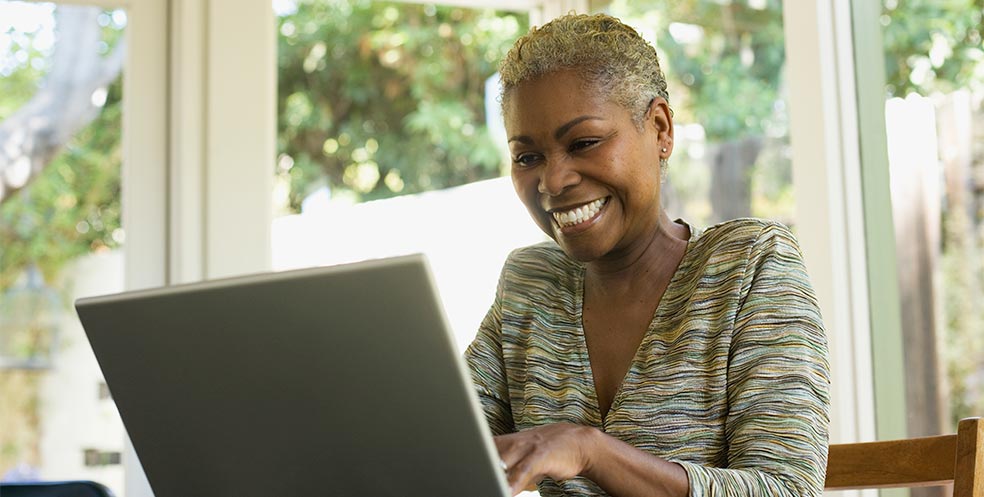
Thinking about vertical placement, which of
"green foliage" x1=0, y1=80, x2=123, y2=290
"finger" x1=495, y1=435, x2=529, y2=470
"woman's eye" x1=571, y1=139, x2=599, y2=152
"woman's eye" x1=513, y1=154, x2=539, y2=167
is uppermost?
"green foliage" x1=0, y1=80, x2=123, y2=290

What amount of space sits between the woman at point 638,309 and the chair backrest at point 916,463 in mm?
Answer: 142

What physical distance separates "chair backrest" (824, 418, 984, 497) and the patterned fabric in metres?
0.14

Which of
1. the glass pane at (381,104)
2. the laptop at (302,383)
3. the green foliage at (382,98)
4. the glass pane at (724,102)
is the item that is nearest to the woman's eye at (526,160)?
the laptop at (302,383)

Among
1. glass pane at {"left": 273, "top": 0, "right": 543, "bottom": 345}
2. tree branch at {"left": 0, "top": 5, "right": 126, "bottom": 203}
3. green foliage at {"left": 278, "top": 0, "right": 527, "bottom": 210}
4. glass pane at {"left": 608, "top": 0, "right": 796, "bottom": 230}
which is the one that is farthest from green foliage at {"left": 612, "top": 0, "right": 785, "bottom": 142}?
tree branch at {"left": 0, "top": 5, "right": 126, "bottom": 203}

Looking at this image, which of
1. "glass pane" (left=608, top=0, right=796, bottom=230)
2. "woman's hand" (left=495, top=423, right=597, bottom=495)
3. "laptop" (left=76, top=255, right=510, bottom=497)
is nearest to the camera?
"laptop" (left=76, top=255, right=510, bottom=497)

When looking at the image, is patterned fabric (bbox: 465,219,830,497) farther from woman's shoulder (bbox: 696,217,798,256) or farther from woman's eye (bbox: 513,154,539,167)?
woman's eye (bbox: 513,154,539,167)

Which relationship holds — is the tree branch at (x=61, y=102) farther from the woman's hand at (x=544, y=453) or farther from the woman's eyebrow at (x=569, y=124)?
the woman's hand at (x=544, y=453)

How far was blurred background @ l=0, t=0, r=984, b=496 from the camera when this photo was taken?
2207 mm

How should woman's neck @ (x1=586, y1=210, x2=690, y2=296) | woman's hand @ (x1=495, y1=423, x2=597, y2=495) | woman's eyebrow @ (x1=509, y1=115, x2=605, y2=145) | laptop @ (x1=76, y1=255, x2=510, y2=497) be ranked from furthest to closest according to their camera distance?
1. woman's neck @ (x1=586, y1=210, x2=690, y2=296)
2. woman's eyebrow @ (x1=509, y1=115, x2=605, y2=145)
3. woman's hand @ (x1=495, y1=423, x2=597, y2=495)
4. laptop @ (x1=76, y1=255, x2=510, y2=497)

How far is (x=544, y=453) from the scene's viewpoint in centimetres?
99

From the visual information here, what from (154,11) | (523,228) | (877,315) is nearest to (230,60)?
(154,11)

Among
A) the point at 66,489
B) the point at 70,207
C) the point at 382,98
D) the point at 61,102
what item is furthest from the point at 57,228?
the point at 382,98

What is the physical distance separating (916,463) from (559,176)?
0.55m

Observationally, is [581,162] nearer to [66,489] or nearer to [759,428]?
[759,428]
